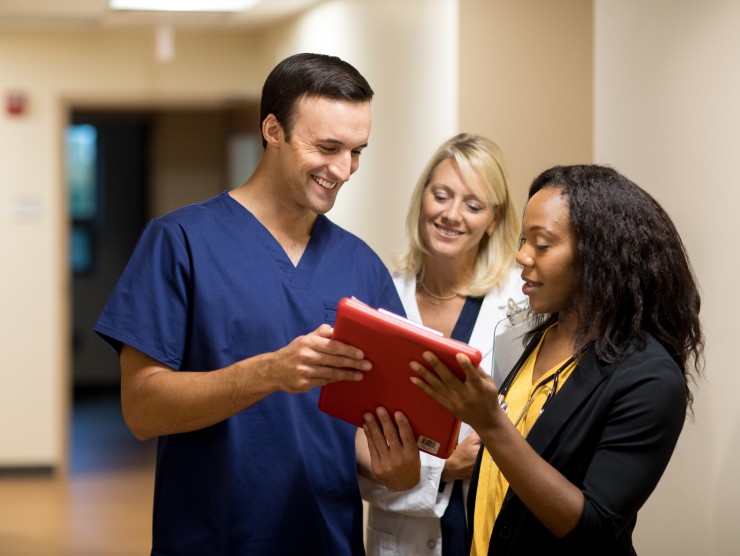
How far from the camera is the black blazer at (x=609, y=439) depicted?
1405mm

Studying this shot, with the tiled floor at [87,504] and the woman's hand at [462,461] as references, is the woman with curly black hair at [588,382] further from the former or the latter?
the tiled floor at [87,504]

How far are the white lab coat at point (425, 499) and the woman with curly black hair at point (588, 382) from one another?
504 mm

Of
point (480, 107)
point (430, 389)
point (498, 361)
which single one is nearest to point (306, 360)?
point (430, 389)

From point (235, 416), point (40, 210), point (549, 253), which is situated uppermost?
point (549, 253)

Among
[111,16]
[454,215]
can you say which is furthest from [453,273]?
[111,16]

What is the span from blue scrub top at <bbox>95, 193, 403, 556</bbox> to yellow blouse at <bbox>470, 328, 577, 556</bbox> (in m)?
0.34

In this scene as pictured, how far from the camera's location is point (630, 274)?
1491mm

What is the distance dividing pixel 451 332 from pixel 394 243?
74.4 inches

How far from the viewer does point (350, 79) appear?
1.90 meters

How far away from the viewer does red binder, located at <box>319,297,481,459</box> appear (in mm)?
1427

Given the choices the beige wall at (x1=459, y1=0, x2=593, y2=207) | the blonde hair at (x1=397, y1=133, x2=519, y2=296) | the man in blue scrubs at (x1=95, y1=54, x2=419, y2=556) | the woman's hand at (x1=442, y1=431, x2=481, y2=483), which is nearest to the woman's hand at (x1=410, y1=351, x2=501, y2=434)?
the man in blue scrubs at (x1=95, y1=54, x2=419, y2=556)

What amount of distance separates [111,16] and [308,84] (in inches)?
164

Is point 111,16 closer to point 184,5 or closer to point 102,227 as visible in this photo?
point 184,5

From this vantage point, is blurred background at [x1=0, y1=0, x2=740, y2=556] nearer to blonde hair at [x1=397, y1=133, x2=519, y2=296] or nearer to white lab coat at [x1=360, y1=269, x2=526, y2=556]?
blonde hair at [x1=397, y1=133, x2=519, y2=296]
